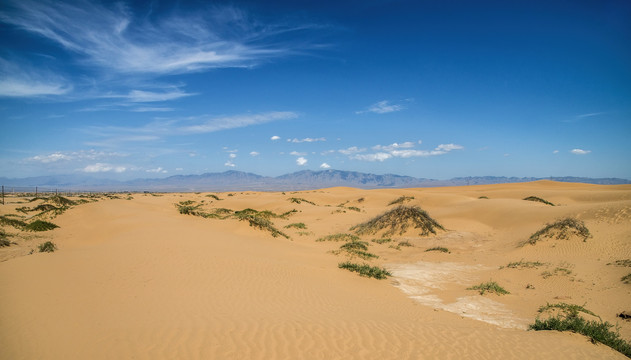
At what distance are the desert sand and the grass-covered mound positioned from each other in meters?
2.73

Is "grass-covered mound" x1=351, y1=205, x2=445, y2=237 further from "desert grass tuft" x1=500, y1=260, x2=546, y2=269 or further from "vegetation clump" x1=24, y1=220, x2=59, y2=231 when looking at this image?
"vegetation clump" x1=24, y1=220, x2=59, y2=231

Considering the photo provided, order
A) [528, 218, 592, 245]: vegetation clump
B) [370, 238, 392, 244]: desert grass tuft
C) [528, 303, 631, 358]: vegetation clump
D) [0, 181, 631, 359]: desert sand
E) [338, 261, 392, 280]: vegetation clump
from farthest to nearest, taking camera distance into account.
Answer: [370, 238, 392, 244]: desert grass tuft → [528, 218, 592, 245]: vegetation clump → [338, 261, 392, 280]: vegetation clump → [528, 303, 631, 358]: vegetation clump → [0, 181, 631, 359]: desert sand

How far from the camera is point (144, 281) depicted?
296 inches

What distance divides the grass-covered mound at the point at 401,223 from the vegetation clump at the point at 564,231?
221 inches

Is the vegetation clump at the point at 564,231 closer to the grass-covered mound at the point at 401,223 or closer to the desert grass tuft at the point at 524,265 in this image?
the desert grass tuft at the point at 524,265

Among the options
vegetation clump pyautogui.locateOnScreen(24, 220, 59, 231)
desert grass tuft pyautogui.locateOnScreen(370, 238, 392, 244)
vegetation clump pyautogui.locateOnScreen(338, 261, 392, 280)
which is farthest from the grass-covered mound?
vegetation clump pyautogui.locateOnScreen(24, 220, 59, 231)

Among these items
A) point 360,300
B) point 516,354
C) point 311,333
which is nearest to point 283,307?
point 311,333

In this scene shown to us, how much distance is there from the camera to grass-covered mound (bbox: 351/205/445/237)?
778 inches

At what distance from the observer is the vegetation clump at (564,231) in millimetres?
14152

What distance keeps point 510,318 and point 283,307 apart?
527 centimetres

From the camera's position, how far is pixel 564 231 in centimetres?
1449

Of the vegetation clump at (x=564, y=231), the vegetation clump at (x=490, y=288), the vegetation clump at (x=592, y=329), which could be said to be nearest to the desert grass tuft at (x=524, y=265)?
the vegetation clump at (x=564, y=231)

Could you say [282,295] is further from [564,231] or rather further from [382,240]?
[564,231]

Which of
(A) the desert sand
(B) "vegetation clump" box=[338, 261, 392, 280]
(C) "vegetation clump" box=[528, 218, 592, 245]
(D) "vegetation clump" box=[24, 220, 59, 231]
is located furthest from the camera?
(D) "vegetation clump" box=[24, 220, 59, 231]
